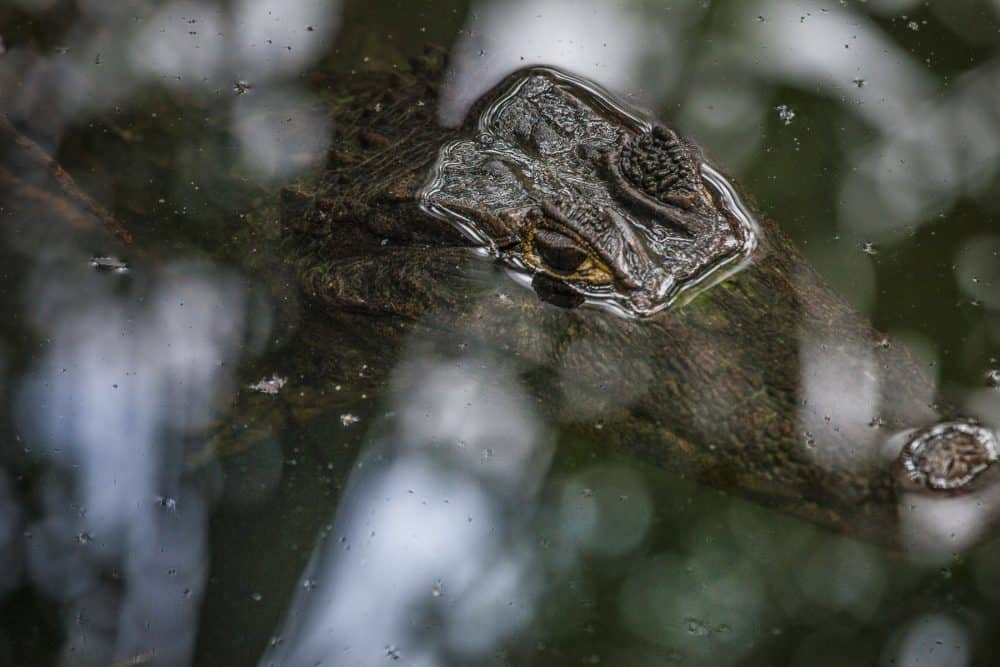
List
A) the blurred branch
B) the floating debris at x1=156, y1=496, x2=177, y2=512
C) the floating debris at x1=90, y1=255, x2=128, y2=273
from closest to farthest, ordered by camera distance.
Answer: the floating debris at x1=156, y1=496, x2=177, y2=512 < the floating debris at x1=90, y1=255, x2=128, y2=273 < the blurred branch

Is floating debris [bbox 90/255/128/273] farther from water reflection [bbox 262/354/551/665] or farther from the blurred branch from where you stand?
water reflection [bbox 262/354/551/665]

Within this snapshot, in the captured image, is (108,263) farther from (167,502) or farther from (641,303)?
(641,303)

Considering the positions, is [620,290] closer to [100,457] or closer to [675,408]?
[675,408]

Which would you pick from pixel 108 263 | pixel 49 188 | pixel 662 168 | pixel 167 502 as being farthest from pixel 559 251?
pixel 49 188

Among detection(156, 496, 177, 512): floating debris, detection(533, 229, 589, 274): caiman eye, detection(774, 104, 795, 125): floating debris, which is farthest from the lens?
detection(774, 104, 795, 125): floating debris

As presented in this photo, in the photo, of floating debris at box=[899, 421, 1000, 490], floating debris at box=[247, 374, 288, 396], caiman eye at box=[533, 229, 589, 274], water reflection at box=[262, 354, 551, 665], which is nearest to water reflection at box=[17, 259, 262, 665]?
floating debris at box=[247, 374, 288, 396]
